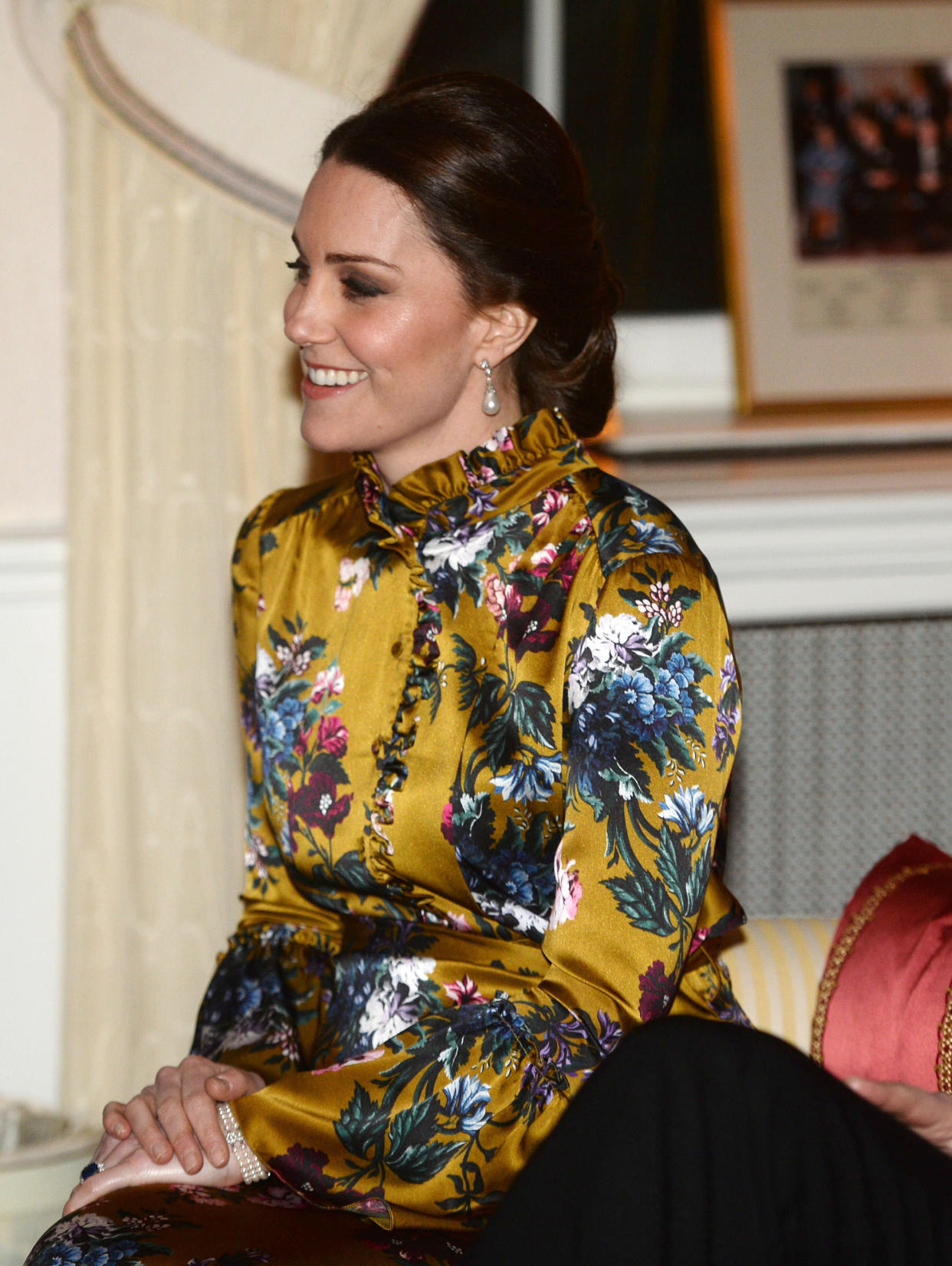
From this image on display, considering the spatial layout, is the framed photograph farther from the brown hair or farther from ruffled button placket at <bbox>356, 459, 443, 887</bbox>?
ruffled button placket at <bbox>356, 459, 443, 887</bbox>

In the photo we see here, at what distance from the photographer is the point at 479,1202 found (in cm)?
121

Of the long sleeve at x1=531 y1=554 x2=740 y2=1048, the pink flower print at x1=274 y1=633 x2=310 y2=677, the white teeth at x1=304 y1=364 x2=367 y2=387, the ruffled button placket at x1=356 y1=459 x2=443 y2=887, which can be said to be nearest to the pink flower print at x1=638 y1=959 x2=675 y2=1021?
the long sleeve at x1=531 y1=554 x2=740 y2=1048

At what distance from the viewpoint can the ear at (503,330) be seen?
57.9 inches

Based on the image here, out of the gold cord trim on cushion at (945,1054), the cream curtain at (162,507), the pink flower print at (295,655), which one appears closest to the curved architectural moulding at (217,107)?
the cream curtain at (162,507)

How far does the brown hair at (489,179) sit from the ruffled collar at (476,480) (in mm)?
122

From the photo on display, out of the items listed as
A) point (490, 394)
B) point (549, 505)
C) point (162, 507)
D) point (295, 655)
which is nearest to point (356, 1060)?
point (295, 655)

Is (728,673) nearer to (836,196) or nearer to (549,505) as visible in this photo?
(549,505)

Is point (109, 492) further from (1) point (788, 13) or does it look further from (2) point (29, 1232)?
(1) point (788, 13)

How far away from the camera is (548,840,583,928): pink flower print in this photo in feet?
4.13

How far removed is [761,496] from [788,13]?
934mm

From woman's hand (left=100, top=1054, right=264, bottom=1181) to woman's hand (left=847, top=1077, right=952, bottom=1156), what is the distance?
1.74ft

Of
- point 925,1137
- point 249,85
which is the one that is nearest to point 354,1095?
point 925,1137

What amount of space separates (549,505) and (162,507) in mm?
736

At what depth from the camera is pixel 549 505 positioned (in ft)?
4.73
